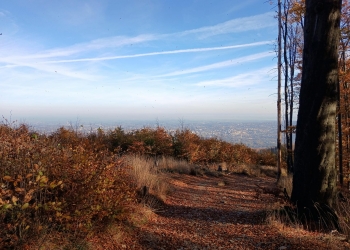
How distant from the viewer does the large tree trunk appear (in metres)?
4.76

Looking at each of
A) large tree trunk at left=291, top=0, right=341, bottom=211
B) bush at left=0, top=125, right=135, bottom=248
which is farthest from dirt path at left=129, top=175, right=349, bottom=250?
large tree trunk at left=291, top=0, right=341, bottom=211

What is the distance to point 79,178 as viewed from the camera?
3.76m

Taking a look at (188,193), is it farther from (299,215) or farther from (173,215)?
(299,215)

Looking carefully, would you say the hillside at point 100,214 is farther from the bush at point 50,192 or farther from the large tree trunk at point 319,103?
the large tree trunk at point 319,103

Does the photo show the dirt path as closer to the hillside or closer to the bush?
the hillside

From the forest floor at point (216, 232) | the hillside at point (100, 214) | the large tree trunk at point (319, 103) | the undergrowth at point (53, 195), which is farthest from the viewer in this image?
the large tree trunk at point (319, 103)

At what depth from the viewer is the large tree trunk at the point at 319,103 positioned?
4.76 metres

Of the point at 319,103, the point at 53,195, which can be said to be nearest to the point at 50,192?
the point at 53,195

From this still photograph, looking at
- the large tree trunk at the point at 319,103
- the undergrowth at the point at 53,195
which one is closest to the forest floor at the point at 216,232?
the undergrowth at the point at 53,195

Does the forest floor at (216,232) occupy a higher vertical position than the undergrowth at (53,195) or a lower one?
lower

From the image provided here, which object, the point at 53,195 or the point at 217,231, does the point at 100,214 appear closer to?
the point at 53,195

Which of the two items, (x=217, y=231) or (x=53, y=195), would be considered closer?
→ (x=53, y=195)

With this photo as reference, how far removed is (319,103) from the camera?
4840 mm

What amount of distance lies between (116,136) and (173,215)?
33.5 ft
